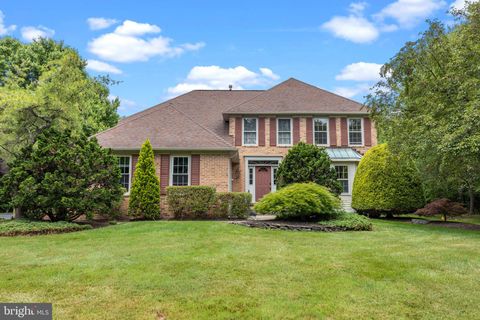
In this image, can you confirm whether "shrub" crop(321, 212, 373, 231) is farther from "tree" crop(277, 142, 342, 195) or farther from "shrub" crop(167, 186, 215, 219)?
"shrub" crop(167, 186, 215, 219)

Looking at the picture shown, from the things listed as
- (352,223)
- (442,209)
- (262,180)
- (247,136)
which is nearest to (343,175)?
(262,180)

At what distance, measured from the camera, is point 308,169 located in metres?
13.9

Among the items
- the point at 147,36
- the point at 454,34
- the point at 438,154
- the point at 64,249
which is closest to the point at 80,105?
the point at 147,36

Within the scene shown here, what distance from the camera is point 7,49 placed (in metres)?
26.4

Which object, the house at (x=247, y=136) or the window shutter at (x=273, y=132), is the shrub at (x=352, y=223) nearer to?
the house at (x=247, y=136)

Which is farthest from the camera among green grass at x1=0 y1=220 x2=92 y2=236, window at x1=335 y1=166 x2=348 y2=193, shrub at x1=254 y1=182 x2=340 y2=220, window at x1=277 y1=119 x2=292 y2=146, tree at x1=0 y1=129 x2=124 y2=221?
window at x1=277 y1=119 x2=292 y2=146

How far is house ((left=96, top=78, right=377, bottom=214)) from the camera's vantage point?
47.8 ft

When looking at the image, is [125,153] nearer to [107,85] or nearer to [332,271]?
[332,271]

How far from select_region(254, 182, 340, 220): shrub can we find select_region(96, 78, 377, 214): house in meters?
3.90

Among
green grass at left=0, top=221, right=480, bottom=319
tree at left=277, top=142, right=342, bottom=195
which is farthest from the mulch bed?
tree at left=277, top=142, right=342, bottom=195

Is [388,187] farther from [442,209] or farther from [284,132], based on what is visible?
[284,132]

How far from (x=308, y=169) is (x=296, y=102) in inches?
257

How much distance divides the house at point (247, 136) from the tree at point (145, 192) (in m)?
1.57

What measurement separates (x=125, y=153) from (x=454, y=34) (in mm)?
13156
